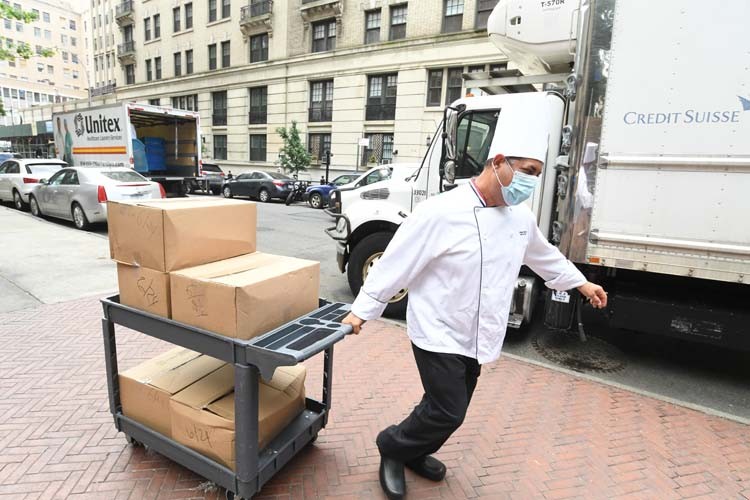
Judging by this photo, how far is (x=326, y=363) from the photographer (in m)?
2.87

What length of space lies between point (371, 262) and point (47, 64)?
107 m

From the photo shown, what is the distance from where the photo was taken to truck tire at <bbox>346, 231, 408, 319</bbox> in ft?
18.3

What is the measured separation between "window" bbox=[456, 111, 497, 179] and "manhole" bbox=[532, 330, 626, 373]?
2.08m

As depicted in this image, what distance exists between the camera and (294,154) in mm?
25438

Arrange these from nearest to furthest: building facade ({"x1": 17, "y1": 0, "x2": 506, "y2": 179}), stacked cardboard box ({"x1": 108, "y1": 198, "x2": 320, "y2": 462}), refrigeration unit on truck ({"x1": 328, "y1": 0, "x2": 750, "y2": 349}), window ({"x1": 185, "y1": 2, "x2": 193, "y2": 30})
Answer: stacked cardboard box ({"x1": 108, "y1": 198, "x2": 320, "y2": 462}) → refrigeration unit on truck ({"x1": 328, "y1": 0, "x2": 750, "y2": 349}) → building facade ({"x1": 17, "y1": 0, "x2": 506, "y2": 179}) → window ({"x1": 185, "y1": 2, "x2": 193, "y2": 30})

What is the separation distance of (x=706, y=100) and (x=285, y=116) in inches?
1098

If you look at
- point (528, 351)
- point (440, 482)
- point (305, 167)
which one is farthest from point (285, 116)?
point (440, 482)

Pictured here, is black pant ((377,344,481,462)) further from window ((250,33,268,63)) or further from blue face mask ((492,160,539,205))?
window ((250,33,268,63))

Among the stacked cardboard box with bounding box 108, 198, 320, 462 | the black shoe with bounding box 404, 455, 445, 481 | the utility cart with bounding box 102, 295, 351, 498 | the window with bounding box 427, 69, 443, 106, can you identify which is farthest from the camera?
the window with bounding box 427, 69, 443, 106

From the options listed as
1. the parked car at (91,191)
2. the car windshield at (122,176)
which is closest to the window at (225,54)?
the parked car at (91,191)

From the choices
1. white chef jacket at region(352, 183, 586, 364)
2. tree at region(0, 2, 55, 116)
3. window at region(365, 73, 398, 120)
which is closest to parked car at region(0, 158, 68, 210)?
tree at region(0, 2, 55, 116)

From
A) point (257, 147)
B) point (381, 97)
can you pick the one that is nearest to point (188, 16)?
point (257, 147)

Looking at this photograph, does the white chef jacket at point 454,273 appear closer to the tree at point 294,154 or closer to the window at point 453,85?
the window at point 453,85

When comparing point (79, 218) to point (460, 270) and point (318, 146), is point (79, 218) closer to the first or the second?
point (460, 270)
